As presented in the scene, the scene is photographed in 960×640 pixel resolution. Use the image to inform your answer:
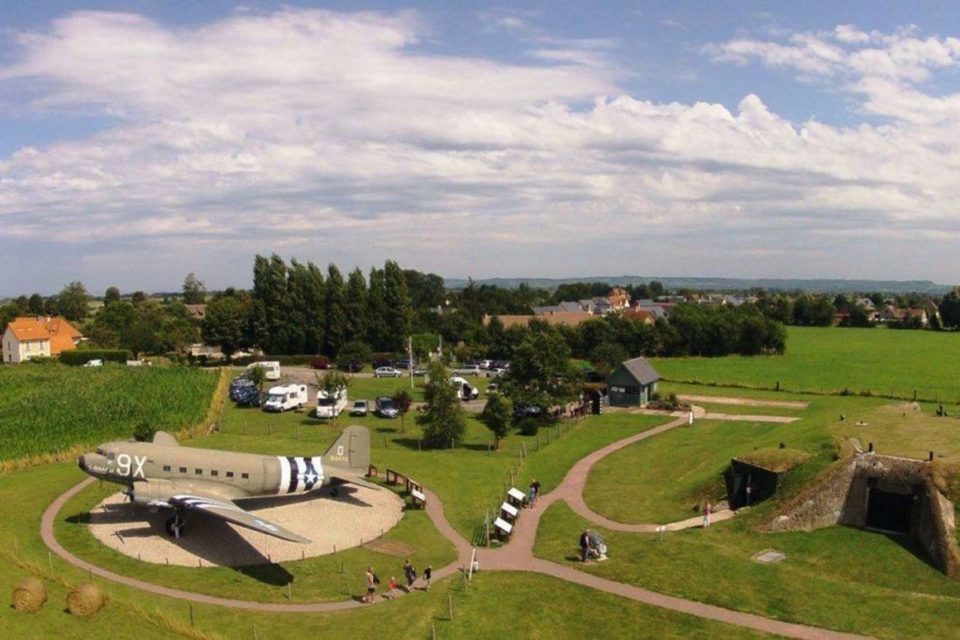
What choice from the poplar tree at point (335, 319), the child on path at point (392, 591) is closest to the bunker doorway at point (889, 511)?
the child on path at point (392, 591)

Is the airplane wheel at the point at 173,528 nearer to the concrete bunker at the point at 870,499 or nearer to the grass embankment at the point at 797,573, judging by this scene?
the grass embankment at the point at 797,573

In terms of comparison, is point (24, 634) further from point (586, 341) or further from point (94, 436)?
point (586, 341)

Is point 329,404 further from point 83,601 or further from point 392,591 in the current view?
point 83,601

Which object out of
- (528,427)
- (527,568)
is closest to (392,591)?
(527,568)

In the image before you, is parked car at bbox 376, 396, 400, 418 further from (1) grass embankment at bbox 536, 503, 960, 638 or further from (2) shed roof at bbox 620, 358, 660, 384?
(1) grass embankment at bbox 536, 503, 960, 638

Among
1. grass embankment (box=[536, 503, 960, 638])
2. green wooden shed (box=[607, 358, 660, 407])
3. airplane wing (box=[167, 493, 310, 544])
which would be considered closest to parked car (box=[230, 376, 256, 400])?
green wooden shed (box=[607, 358, 660, 407])

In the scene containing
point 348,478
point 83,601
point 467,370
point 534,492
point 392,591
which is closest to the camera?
point 83,601

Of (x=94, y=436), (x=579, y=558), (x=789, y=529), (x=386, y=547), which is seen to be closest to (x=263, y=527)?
(x=386, y=547)
